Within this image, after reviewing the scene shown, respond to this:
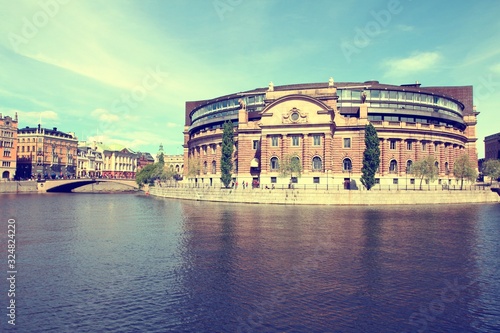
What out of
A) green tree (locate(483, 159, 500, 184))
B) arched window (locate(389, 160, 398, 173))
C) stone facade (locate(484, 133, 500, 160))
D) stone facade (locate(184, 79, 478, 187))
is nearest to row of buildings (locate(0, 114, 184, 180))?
stone facade (locate(184, 79, 478, 187))

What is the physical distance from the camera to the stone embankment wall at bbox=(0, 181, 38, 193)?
A: 118575mm

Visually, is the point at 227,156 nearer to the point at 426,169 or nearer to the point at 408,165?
the point at 426,169

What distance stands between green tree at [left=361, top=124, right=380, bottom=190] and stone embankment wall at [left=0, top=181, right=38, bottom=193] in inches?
4323

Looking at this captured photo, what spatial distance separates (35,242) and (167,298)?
19.0m

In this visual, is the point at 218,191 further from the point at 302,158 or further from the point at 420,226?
the point at 420,226

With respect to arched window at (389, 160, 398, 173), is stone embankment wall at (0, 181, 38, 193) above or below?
below

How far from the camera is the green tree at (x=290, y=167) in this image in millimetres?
79312

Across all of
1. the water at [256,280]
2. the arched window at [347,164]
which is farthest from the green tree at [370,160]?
the water at [256,280]

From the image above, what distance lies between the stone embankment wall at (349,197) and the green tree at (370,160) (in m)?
7.40

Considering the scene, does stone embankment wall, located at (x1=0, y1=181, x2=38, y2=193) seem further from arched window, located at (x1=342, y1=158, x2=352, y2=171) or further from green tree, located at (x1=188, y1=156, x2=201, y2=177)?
arched window, located at (x1=342, y1=158, x2=352, y2=171)

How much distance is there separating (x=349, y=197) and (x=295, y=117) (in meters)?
24.3

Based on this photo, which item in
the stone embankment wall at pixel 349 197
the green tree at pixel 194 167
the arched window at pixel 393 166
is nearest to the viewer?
the stone embankment wall at pixel 349 197

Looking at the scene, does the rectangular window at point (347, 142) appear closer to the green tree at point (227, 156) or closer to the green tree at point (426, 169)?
the green tree at point (426, 169)

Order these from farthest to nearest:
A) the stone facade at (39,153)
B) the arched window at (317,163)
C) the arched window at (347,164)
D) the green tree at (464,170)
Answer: the stone facade at (39,153)
the arched window at (347,164)
the green tree at (464,170)
the arched window at (317,163)
